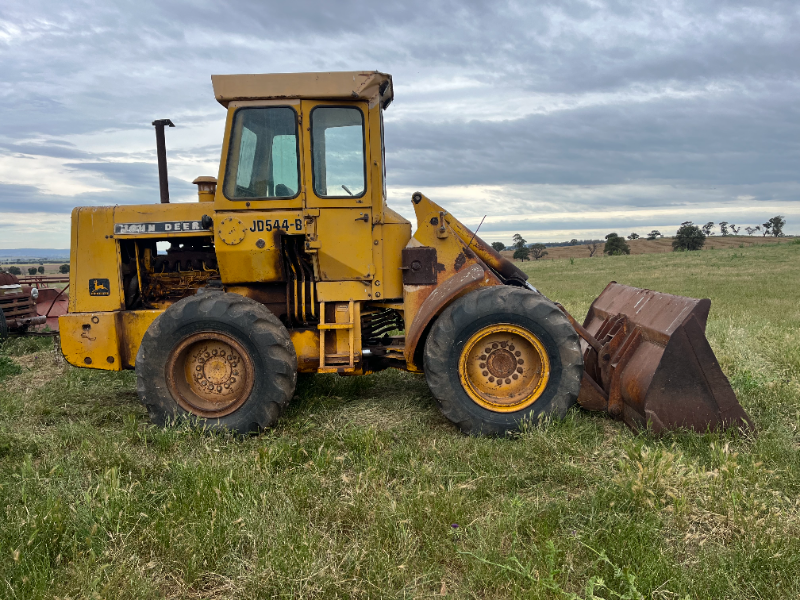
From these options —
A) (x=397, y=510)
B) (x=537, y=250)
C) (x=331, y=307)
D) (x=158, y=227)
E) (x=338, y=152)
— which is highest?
(x=338, y=152)

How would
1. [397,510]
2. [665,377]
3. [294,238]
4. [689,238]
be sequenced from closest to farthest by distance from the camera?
[397,510] < [665,377] < [294,238] < [689,238]

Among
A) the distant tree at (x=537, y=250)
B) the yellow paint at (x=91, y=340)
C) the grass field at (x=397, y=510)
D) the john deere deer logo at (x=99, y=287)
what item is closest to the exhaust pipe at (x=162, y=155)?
the john deere deer logo at (x=99, y=287)

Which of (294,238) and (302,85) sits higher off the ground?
(302,85)

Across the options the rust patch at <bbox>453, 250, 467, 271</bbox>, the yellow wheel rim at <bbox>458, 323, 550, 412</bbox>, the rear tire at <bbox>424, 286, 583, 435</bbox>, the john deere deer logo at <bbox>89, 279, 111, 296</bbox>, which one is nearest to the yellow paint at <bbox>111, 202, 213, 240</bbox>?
the john deere deer logo at <bbox>89, 279, 111, 296</bbox>

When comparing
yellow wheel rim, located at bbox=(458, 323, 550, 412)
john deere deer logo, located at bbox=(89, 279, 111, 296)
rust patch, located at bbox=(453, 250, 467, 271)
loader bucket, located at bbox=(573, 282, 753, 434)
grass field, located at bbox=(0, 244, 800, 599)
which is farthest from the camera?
john deere deer logo, located at bbox=(89, 279, 111, 296)

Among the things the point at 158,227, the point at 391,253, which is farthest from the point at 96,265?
the point at 391,253

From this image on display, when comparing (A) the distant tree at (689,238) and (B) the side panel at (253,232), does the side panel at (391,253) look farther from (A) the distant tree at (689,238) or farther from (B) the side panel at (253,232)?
(A) the distant tree at (689,238)

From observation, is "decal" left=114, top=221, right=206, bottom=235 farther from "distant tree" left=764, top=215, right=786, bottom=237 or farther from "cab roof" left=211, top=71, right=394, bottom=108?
"distant tree" left=764, top=215, right=786, bottom=237

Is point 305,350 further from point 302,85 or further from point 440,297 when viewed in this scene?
point 302,85

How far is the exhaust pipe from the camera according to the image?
580cm

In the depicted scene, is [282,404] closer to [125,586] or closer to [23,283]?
[125,586]

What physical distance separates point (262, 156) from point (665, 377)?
3.73 metres

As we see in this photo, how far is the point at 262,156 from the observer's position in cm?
495

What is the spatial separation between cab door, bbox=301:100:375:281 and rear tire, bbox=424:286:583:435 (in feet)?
3.53
